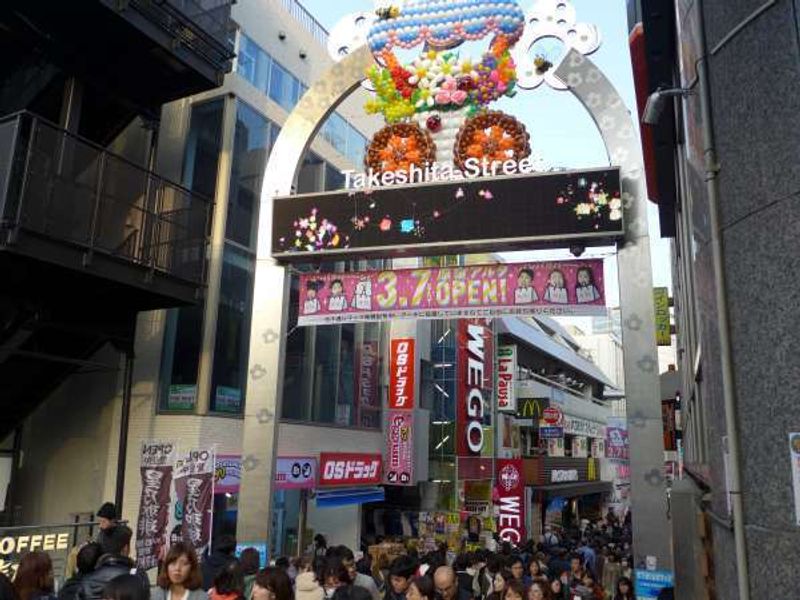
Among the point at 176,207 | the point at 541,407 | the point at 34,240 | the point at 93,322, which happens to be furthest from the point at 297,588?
the point at 541,407

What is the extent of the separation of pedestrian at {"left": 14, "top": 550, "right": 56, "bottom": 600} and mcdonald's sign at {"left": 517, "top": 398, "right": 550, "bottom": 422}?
28.9m

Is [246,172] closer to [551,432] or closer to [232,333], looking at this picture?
[232,333]

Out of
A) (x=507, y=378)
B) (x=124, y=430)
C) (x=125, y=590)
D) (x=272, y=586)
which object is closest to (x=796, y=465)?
(x=272, y=586)

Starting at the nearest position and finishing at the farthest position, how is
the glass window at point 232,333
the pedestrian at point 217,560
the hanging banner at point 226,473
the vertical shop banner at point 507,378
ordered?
the pedestrian at point 217,560 < the hanging banner at point 226,473 < the glass window at point 232,333 < the vertical shop banner at point 507,378

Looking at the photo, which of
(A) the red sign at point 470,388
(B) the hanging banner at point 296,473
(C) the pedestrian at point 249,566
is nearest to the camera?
(C) the pedestrian at point 249,566

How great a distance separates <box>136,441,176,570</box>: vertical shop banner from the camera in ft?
32.6

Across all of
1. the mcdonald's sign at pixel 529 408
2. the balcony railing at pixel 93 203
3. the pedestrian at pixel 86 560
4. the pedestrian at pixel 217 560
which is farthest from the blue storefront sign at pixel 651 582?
the mcdonald's sign at pixel 529 408

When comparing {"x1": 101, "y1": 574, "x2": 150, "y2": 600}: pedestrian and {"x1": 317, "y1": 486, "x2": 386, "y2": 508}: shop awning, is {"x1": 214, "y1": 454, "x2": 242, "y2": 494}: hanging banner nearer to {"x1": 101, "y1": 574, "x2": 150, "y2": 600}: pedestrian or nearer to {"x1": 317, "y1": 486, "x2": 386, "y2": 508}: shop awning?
{"x1": 317, "y1": 486, "x2": 386, "y2": 508}: shop awning

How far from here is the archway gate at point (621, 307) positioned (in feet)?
30.5

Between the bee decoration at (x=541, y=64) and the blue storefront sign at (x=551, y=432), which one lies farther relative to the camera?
the blue storefront sign at (x=551, y=432)

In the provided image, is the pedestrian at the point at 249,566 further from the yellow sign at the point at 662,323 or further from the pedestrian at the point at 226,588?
the yellow sign at the point at 662,323

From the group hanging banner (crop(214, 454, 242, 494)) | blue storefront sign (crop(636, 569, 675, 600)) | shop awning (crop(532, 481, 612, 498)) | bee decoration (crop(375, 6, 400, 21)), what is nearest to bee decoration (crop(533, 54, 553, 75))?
bee decoration (crop(375, 6, 400, 21))

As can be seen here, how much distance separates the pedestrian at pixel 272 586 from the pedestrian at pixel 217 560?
77.0 inches

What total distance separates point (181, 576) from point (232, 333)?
10.1 metres
